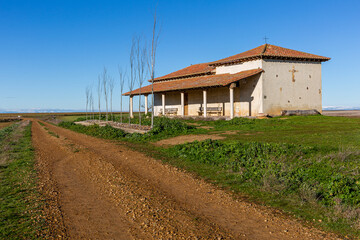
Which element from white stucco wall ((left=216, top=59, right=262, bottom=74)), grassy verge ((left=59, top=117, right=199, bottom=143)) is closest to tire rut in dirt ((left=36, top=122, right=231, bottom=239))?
grassy verge ((left=59, top=117, right=199, bottom=143))

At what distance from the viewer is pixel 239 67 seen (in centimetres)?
2630

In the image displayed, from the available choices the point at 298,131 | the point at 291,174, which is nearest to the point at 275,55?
the point at 298,131

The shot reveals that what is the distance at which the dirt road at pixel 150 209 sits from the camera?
3979 millimetres

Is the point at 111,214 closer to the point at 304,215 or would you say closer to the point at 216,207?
the point at 216,207

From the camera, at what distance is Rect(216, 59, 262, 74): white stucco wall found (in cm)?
2441

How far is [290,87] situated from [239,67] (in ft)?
16.3

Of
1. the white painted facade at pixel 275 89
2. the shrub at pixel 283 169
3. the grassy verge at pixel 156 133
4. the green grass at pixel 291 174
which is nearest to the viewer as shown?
the green grass at pixel 291 174

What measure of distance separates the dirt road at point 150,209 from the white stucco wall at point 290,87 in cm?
1846

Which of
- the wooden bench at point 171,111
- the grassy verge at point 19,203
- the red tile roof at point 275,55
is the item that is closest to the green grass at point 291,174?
the grassy verge at point 19,203

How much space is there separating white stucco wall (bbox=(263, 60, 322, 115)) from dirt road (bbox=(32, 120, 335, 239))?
60.6 feet

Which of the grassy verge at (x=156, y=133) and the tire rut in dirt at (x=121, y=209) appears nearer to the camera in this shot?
the tire rut in dirt at (x=121, y=209)

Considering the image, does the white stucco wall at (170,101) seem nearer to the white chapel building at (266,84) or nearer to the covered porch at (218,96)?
the covered porch at (218,96)

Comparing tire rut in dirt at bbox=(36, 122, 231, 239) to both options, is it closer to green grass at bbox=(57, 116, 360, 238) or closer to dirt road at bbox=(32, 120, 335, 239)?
dirt road at bbox=(32, 120, 335, 239)

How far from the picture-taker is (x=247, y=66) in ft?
83.5
